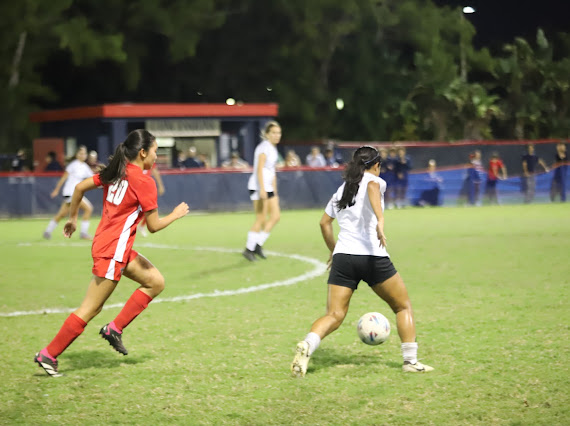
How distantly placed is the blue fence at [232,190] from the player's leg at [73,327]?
19128mm

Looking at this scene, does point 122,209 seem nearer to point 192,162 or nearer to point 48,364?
point 48,364

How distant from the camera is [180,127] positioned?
34.9m

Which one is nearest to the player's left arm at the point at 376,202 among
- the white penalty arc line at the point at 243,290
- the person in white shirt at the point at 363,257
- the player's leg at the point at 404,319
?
the person in white shirt at the point at 363,257

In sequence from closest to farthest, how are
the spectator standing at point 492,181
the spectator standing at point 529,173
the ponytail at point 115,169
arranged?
the ponytail at point 115,169 < the spectator standing at point 492,181 < the spectator standing at point 529,173

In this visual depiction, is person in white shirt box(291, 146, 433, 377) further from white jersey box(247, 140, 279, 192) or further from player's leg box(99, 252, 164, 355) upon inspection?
white jersey box(247, 140, 279, 192)

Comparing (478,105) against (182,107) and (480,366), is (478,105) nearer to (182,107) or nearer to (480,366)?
(182,107)

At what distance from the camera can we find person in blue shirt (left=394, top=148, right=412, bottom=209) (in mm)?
28188

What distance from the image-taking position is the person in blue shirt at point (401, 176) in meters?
28.2

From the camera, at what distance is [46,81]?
47.9 meters

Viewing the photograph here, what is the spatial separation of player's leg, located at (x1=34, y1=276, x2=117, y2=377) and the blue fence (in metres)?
19.1

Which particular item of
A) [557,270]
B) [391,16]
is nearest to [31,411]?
[557,270]

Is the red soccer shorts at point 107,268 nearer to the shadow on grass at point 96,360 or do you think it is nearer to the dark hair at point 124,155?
the dark hair at point 124,155

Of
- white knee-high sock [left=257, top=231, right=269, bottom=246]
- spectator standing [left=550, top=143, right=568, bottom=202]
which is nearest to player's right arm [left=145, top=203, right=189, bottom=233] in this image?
white knee-high sock [left=257, top=231, right=269, bottom=246]

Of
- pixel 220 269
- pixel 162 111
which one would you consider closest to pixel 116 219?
pixel 220 269
